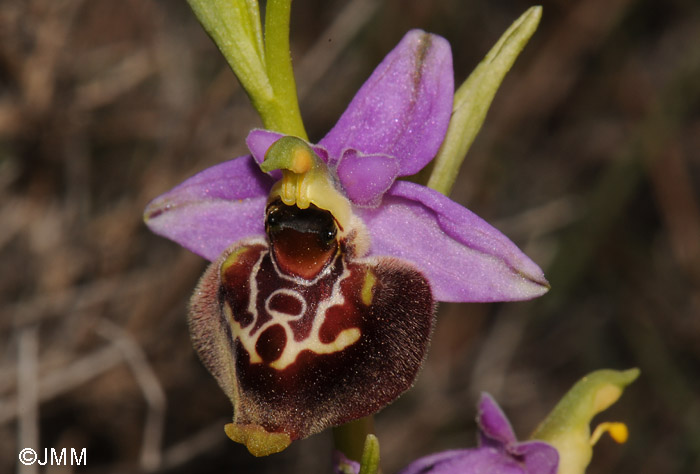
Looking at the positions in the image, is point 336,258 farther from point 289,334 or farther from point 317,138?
point 317,138

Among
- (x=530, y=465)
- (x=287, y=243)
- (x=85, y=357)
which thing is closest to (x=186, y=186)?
(x=287, y=243)

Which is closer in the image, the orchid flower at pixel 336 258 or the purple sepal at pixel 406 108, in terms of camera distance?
the orchid flower at pixel 336 258

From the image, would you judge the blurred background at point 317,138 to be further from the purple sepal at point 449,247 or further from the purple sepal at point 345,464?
the purple sepal at point 449,247

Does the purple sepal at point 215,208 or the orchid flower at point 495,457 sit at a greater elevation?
the purple sepal at point 215,208

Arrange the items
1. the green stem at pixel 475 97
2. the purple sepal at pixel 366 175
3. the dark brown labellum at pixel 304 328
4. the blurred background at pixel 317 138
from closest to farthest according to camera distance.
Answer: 1. the dark brown labellum at pixel 304 328
2. the purple sepal at pixel 366 175
3. the green stem at pixel 475 97
4. the blurred background at pixel 317 138

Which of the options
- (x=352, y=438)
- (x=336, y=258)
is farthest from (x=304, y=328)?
(x=352, y=438)

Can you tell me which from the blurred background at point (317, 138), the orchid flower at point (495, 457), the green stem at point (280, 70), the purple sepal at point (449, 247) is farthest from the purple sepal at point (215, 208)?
the blurred background at point (317, 138)

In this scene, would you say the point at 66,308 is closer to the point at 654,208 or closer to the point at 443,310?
the point at 443,310
